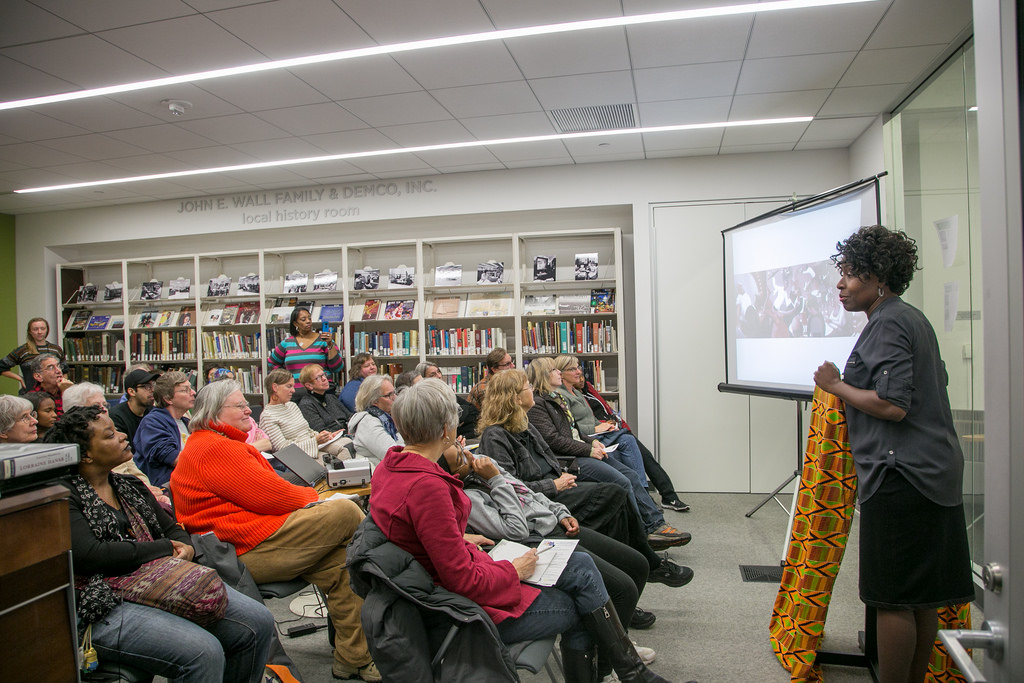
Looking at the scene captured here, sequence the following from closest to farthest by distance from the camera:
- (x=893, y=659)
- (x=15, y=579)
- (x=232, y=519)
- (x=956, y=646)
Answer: (x=956, y=646) → (x=15, y=579) → (x=893, y=659) → (x=232, y=519)

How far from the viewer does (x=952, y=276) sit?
147 inches

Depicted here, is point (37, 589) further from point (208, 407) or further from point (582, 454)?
point (582, 454)

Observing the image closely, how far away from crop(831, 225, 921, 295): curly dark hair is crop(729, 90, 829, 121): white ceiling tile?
2.65 m

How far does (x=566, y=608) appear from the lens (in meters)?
2.06

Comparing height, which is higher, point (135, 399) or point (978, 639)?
point (135, 399)

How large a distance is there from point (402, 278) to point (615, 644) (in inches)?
202

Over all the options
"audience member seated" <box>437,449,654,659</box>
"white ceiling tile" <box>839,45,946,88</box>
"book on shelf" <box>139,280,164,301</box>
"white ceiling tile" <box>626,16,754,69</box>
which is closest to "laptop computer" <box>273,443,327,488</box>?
"audience member seated" <box>437,449,654,659</box>

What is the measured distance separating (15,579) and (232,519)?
99 cm

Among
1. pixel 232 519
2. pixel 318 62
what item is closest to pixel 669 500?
pixel 232 519

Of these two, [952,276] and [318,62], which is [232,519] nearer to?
[318,62]

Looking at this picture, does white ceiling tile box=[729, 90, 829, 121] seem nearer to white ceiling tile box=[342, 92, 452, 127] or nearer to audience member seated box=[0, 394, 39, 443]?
white ceiling tile box=[342, 92, 452, 127]

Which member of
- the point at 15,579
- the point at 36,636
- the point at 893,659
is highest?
the point at 15,579

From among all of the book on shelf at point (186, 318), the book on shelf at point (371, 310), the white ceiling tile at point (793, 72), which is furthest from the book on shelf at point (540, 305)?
the book on shelf at point (186, 318)

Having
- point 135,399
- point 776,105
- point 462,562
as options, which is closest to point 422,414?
point 462,562
